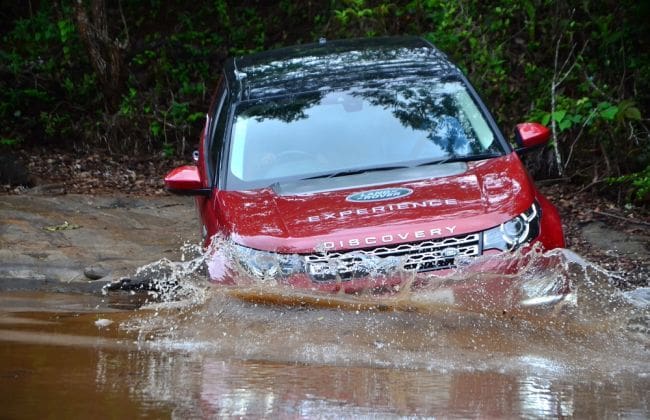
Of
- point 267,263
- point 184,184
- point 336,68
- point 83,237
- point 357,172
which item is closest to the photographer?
point 267,263

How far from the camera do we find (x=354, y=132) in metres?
6.39

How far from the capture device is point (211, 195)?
6191mm

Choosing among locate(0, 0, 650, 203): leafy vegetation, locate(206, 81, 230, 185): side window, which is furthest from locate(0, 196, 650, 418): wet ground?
locate(0, 0, 650, 203): leafy vegetation

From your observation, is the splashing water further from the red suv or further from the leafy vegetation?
the leafy vegetation

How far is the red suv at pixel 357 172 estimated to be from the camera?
5195 millimetres

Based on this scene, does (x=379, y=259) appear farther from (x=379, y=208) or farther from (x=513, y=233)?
Result: (x=513, y=233)

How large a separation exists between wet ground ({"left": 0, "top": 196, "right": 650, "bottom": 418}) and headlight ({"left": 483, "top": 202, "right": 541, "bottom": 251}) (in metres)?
0.20

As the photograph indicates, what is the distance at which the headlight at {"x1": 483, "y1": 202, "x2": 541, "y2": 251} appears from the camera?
5242 mm

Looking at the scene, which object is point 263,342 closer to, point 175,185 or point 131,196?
point 175,185

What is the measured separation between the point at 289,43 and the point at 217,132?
6.67 meters

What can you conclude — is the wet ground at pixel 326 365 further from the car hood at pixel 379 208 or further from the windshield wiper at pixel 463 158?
the windshield wiper at pixel 463 158

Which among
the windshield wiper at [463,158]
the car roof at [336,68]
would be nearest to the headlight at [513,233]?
the windshield wiper at [463,158]

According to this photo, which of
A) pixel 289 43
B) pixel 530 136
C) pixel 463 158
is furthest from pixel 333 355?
pixel 289 43

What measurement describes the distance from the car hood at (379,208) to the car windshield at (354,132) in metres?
0.18
